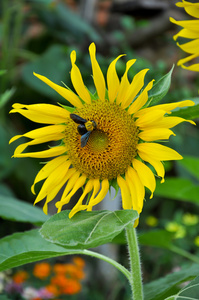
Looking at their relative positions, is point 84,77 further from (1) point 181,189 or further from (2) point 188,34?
(2) point 188,34

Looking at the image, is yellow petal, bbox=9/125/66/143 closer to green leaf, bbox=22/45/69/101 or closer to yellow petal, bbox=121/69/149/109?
yellow petal, bbox=121/69/149/109

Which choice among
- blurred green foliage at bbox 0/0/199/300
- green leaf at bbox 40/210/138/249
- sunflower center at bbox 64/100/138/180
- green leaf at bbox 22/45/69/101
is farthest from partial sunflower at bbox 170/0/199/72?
green leaf at bbox 22/45/69/101

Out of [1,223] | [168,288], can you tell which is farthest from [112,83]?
[1,223]

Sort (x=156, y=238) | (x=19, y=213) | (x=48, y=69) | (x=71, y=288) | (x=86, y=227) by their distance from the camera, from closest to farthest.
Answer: (x=86, y=227), (x=19, y=213), (x=156, y=238), (x=71, y=288), (x=48, y=69)

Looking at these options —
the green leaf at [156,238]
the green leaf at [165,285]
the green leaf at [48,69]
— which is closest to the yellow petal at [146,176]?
the green leaf at [165,285]

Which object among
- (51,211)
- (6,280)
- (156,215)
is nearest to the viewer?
(6,280)

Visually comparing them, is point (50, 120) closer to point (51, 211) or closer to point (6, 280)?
point (6, 280)

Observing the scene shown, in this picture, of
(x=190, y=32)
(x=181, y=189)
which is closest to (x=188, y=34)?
(x=190, y=32)
